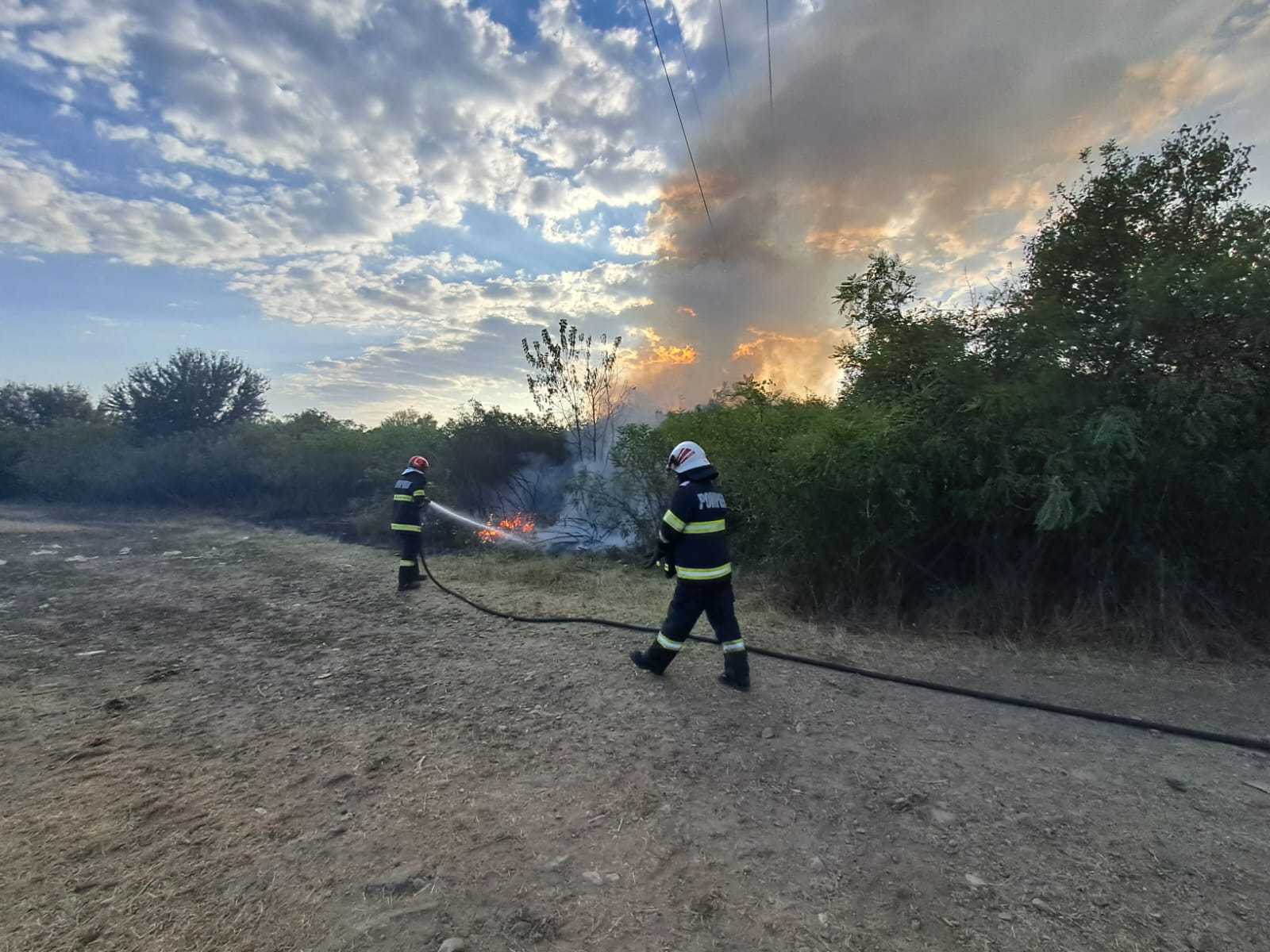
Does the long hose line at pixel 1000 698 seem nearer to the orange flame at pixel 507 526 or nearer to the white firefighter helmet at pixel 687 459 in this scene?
the white firefighter helmet at pixel 687 459

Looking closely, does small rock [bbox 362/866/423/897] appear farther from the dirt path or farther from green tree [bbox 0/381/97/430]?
green tree [bbox 0/381/97/430]

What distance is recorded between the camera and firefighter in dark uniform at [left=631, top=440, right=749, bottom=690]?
445cm

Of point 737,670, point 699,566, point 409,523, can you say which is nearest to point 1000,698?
point 737,670

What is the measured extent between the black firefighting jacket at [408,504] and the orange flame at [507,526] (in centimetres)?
324

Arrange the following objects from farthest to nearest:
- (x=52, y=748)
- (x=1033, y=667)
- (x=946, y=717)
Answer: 1. (x=1033, y=667)
2. (x=946, y=717)
3. (x=52, y=748)

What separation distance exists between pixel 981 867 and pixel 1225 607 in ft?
16.0

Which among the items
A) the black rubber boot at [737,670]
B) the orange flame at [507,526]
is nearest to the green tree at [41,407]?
the orange flame at [507,526]

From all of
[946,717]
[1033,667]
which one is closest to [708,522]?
[946,717]

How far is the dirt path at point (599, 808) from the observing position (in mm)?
2254

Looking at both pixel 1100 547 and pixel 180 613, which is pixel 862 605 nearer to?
pixel 1100 547

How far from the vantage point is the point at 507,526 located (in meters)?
12.3

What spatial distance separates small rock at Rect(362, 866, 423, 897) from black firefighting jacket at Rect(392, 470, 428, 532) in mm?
6117

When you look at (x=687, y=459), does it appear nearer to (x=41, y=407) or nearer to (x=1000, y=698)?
(x=1000, y=698)

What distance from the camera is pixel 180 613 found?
22.2 feet
